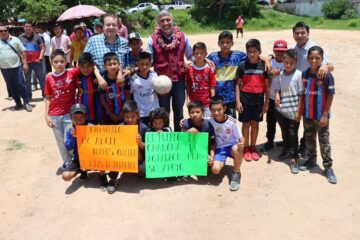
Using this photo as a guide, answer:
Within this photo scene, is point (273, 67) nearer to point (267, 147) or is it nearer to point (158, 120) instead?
point (267, 147)

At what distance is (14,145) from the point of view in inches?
271

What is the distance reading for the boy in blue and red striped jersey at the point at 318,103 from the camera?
475cm

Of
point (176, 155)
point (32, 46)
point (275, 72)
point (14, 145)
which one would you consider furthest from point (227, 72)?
point (32, 46)

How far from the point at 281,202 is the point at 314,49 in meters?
2.00

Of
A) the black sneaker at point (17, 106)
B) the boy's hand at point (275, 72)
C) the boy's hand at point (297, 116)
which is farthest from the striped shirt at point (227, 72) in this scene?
the black sneaker at point (17, 106)

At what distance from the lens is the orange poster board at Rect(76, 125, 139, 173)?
188 inches

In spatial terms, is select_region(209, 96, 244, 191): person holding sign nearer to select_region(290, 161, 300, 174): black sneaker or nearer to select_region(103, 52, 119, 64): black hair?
select_region(290, 161, 300, 174): black sneaker

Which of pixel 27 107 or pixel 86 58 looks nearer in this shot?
pixel 86 58

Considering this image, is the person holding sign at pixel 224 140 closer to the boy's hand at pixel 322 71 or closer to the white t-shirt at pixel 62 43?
the boy's hand at pixel 322 71

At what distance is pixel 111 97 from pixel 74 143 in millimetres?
816

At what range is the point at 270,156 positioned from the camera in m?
5.78

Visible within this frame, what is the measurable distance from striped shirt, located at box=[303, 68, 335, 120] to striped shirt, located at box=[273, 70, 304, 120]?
14cm

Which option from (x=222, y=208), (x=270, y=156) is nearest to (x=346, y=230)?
(x=222, y=208)

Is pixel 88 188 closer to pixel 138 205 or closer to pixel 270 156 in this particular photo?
pixel 138 205
